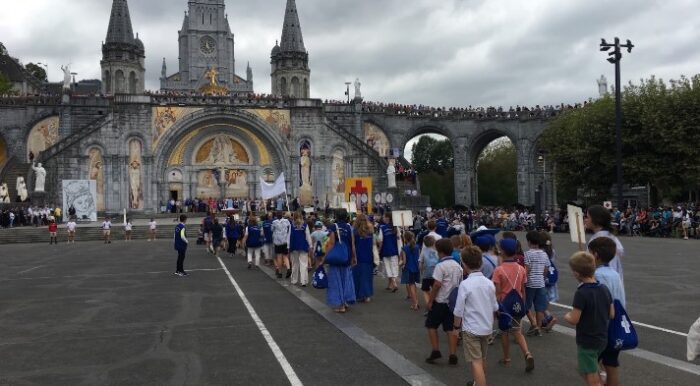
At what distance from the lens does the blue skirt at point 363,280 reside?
482 inches

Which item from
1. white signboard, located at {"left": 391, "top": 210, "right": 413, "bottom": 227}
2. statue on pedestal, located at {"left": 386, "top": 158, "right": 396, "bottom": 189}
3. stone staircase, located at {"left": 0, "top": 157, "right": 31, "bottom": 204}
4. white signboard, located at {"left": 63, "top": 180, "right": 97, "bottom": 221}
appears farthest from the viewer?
statue on pedestal, located at {"left": 386, "top": 158, "right": 396, "bottom": 189}

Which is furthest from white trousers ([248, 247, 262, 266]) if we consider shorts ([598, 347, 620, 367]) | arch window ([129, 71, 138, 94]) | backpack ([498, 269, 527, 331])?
arch window ([129, 71, 138, 94])

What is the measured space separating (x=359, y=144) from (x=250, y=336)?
137 ft

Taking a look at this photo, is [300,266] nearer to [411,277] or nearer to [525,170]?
[411,277]

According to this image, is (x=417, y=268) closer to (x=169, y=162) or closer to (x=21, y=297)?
(x=21, y=297)

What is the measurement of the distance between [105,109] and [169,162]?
26.3ft

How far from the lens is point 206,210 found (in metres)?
48.7

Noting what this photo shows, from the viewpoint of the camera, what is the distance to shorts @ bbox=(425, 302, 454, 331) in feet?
24.8

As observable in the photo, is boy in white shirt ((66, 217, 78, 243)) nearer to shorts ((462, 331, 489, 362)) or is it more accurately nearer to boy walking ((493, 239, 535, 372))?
boy walking ((493, 239, 535, 372))

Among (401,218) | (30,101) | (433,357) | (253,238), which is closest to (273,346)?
(433,357)

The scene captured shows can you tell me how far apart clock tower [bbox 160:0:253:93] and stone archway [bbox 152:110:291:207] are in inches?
1692

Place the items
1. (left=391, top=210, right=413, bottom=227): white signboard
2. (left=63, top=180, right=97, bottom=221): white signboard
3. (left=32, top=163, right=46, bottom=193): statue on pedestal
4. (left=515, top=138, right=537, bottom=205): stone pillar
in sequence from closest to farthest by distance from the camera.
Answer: (left=391, top=210, right=413, bottom=227): white signboard → (left=63, top=180, right=97, bottom=221): white signboard → (left=32, top=163, right=46, bottom=193): statue on pedestal → (left=515, top=138, right=537, bottom=205): stone pillar

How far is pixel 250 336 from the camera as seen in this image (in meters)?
9.04

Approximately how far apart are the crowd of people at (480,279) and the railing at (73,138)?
3454 cm
